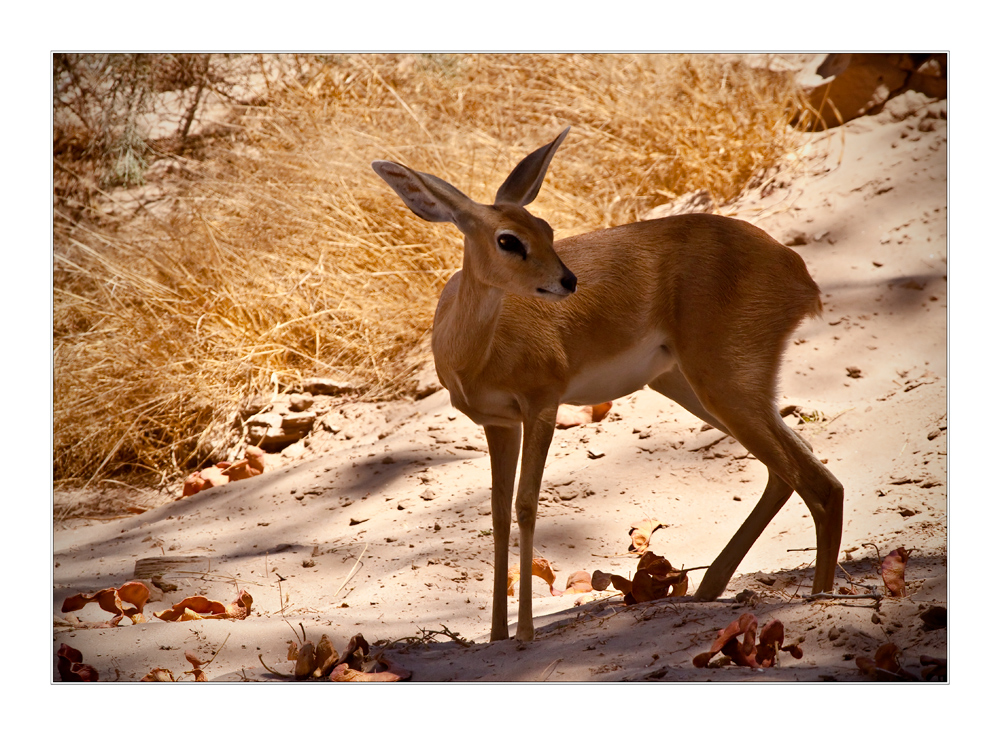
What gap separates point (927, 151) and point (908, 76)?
0.64 m

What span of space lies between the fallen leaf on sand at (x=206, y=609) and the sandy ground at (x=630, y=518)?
0.15 metres

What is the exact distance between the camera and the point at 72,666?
340 cm

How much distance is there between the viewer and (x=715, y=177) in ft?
22.3

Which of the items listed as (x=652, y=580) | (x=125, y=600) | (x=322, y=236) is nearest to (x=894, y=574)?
(x=652, y=580)

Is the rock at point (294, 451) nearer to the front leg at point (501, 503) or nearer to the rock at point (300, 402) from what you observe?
the rock at point (300, 402)

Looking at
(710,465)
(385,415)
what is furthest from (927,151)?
(385,415)

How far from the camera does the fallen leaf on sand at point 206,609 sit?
3.97m

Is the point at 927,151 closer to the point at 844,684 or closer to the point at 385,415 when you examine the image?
the point at 385,415

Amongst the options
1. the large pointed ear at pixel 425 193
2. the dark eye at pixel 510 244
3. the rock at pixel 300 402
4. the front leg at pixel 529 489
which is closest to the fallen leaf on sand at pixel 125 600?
the front leg at pixel 529 489

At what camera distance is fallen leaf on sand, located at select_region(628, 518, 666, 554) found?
459cm

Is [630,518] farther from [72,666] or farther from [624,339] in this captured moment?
[72,666]

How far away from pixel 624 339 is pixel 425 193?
0.90 metres

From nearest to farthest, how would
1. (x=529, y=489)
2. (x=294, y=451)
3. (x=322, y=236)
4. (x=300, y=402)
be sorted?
(x=529, y=489), (x=294, y=451), (x=300, y=402), (x=322, y=236)

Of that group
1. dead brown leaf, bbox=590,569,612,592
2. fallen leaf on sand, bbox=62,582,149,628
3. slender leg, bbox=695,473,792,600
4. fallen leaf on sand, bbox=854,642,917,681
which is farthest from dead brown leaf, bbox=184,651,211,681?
fallen leaf on sand, bbox=854,642,917,681
